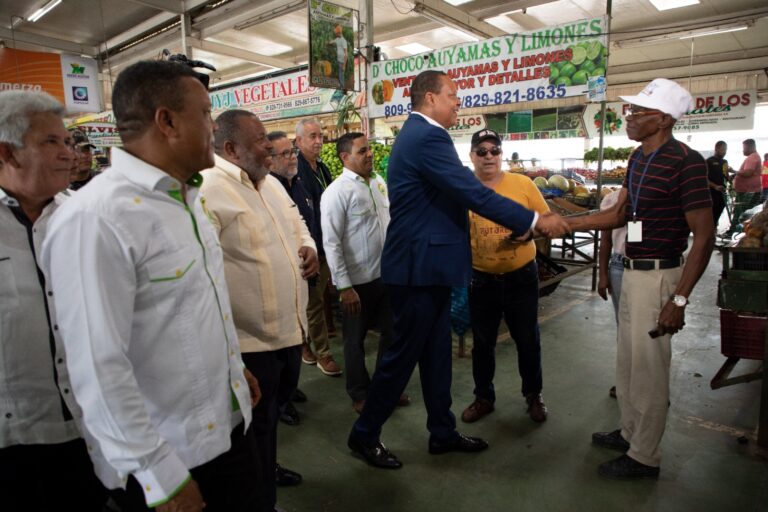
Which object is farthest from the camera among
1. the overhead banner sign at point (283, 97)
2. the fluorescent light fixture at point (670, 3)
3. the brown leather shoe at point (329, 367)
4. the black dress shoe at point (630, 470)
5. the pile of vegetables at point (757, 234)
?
the fluorescent light fixture at point (670, 3)

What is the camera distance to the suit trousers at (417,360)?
2541 millimetres

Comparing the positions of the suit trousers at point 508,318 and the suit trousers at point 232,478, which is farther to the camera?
the suit trousers at point 508,318

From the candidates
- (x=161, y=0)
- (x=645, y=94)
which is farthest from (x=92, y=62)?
(x=645, y=94)

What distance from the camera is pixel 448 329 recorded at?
2.65 m

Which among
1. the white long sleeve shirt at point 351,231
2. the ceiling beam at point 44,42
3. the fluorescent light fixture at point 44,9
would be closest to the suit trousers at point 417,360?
the white long sleeve shirt at point 351,231

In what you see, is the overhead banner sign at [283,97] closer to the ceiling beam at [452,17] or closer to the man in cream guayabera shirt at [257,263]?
the ceiling beam at [452,17]

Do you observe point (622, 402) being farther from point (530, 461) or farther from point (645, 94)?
point (645, 94)

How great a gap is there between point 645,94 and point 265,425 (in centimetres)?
234

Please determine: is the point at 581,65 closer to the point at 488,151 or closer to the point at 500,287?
the point at 488,151

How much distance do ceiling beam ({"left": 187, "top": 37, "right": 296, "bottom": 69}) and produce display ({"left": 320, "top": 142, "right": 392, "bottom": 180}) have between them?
6288mm

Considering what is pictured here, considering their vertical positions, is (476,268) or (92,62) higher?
(92,62)

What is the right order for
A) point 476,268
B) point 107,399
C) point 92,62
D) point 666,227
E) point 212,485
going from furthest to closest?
point 92,62, point 476,268, point 666,227, point 212,485, point 107,399

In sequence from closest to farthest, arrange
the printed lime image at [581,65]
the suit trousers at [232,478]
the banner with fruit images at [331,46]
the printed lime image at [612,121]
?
the suit trousers at [232,478]
the printed lime image at [581,65]
the banner with fruit images at [331,46]
the printed lime image at [612,121]

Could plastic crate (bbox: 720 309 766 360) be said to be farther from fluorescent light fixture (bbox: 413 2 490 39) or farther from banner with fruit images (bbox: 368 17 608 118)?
fluorescent light fixture (bbox: 413 2 490 39)
